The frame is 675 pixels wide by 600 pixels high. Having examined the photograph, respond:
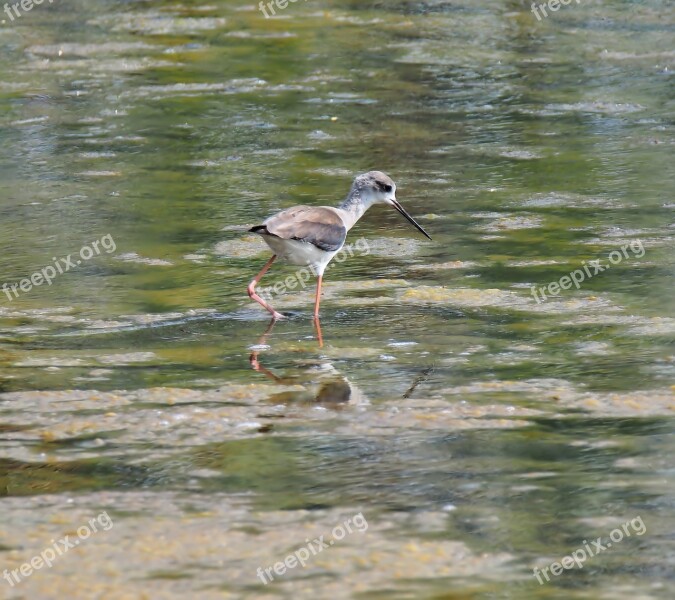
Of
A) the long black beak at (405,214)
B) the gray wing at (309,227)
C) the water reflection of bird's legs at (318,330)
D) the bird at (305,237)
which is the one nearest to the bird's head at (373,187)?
the long black beak at (405,214)

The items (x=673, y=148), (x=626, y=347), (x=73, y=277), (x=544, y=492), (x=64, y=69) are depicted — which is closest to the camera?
(x=544, y=492)

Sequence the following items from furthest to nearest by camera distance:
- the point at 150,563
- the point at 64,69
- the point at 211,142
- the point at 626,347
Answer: the point at 64,69 → the point at 211,142 → the point at 626,347 → the point at 150,563

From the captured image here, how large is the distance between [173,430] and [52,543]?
134 centimetres

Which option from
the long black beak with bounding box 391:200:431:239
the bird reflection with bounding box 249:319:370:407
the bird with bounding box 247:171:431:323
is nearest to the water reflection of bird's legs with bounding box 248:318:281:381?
the bird reflection with bounding box 249:319:370:407

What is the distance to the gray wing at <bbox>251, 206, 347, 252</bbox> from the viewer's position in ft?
29.9

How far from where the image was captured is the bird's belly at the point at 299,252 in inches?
361

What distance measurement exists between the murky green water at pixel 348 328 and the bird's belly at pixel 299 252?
35cm

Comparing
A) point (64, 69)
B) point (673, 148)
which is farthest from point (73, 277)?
point (64, 69)

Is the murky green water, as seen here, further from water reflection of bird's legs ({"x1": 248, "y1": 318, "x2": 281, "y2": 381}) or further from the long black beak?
the long black beak

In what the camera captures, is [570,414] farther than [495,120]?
No

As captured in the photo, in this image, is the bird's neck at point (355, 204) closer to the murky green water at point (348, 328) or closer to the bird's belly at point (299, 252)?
the murky green water at point (348, 328)

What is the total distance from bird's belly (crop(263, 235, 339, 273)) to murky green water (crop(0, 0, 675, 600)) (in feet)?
1.15

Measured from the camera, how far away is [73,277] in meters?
10.4

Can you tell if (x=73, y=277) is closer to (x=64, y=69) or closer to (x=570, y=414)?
(x=570, y=414)
